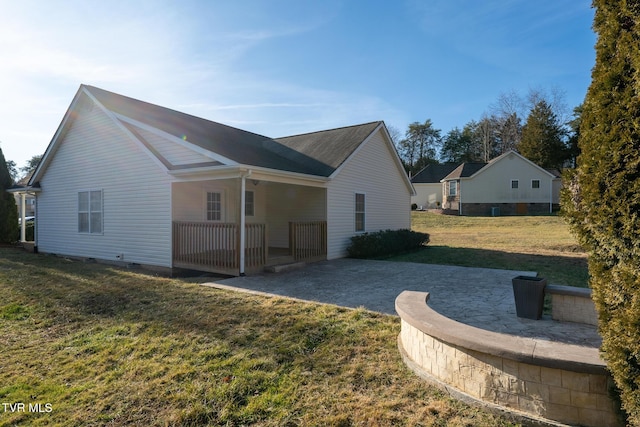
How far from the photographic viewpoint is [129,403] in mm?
3244

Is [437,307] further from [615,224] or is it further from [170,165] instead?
[170,165]

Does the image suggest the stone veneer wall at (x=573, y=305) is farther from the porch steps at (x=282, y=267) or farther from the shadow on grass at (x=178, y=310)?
the porch steps at (x=282, y=267)

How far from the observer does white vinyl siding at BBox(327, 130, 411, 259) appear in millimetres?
11984

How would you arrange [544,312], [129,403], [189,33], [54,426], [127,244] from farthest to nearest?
[127,244] → [189,33] → [544,312] → [129,403] → [54,426]

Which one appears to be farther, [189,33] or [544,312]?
[189,33]

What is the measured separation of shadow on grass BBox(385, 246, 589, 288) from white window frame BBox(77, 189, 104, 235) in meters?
10.0

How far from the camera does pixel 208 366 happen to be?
12.4 feet

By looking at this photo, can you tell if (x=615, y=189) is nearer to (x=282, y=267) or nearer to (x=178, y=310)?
(x=178, y=310)

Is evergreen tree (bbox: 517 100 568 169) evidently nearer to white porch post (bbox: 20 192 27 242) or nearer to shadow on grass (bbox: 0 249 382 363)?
shadow on grass (bbox: 0 249 382 363)

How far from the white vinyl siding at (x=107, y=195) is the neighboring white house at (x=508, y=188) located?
29.3 meters

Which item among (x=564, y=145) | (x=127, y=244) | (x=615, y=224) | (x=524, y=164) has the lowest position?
(x=127, y=244)

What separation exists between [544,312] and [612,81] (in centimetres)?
420

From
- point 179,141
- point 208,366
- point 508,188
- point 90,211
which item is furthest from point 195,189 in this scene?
point 508,188

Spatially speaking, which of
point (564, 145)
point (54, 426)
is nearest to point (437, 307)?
point (54, 426)
